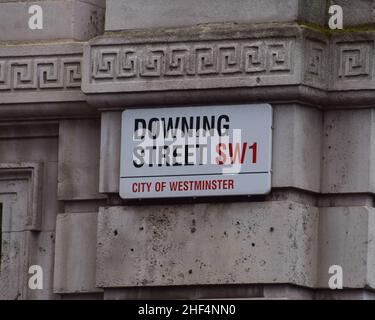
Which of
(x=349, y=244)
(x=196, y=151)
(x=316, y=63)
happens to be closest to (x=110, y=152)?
(x=196, y=151)

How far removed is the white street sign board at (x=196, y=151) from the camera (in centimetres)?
3112

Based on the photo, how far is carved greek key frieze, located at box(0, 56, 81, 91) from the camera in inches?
1277

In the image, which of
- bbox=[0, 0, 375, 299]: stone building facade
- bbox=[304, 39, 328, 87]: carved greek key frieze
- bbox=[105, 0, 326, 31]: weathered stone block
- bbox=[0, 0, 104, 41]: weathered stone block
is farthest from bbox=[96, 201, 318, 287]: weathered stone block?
bbox=[0, 0, 104, 41]: weathered stone block

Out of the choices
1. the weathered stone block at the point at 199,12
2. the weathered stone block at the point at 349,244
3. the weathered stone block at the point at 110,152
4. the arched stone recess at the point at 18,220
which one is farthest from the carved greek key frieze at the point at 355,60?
the arched stone recess at the point at 18,220

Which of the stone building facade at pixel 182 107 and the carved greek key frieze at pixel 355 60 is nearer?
the stone building facade at pixel 182 107

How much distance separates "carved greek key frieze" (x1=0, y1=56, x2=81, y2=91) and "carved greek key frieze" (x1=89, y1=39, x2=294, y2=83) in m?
0.49

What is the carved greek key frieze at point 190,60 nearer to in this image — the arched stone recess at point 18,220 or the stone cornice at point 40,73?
the stone cornice at point 40,73

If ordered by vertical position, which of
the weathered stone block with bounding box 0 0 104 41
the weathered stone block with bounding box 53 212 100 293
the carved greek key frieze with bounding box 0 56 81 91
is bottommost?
the weathered stone block with bounding box 53 212 100 293

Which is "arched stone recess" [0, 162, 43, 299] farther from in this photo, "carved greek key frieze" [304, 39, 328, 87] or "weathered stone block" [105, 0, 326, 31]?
"carved greek key frieze" [304, 39, 328, 87]

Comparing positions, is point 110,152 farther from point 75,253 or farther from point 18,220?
point 18,220

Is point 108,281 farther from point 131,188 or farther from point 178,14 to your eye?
point 178,14

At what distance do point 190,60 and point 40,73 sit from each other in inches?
75.2

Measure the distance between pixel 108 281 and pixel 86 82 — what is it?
2.15 meters

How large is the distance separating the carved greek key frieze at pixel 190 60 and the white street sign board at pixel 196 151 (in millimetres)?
373
